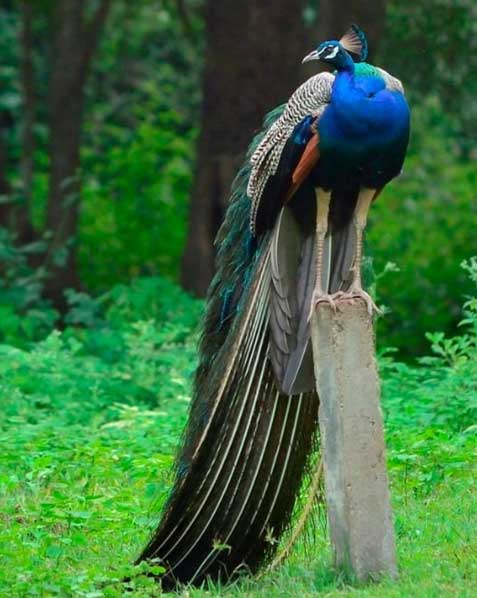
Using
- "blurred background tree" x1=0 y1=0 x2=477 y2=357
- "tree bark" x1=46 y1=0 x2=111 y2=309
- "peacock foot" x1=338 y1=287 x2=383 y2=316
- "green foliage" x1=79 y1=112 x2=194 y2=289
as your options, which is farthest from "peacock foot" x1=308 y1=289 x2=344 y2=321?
"green foliage" x1=79 y1=112 x2=194 y2=289

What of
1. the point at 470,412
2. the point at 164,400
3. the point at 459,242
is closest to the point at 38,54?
the point at 459,242

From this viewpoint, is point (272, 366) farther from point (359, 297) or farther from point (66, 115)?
point (66, 115)

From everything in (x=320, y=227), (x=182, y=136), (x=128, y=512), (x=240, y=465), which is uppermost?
(x=182, y=136)

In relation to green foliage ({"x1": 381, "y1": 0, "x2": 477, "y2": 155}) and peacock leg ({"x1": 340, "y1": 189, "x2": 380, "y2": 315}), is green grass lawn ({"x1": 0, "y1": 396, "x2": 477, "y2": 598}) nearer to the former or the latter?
peacock leg ({"x1": 340, "y1": 189, "x2": 380, "y2": 315})

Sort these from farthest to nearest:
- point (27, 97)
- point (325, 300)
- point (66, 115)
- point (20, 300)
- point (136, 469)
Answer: point (27, 97)
point (66, 115)
point (20, 300)
point (136, 469)
point (325, 300)

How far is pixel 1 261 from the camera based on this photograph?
1115 cm

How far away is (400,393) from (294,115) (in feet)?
10.3

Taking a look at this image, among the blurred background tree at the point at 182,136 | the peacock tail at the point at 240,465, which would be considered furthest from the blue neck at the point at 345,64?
the blurred background tree at the point at 182,136

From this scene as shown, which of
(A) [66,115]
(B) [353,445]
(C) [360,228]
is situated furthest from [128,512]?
(A) [66,115]

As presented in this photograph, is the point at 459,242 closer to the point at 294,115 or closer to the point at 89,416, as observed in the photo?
the point at 89,416

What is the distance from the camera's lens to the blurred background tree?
36.1 ft

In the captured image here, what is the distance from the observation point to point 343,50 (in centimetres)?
471

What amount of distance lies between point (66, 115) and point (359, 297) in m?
8.24

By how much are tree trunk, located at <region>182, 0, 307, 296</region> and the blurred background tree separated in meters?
0.01
